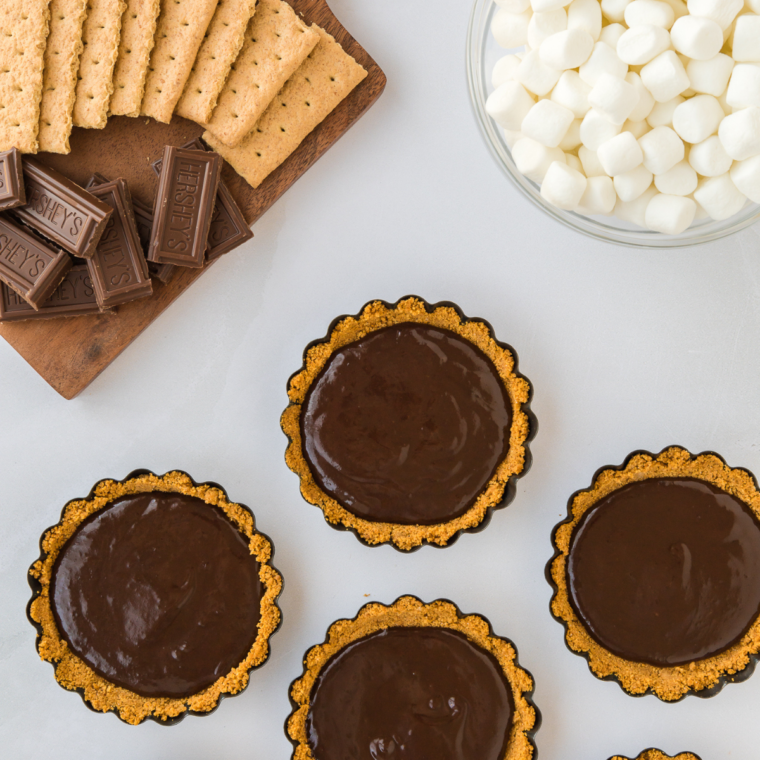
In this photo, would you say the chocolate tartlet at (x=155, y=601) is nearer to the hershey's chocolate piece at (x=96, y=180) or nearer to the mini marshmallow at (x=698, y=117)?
the hershey's chocolate piece at (x=96, y=180)

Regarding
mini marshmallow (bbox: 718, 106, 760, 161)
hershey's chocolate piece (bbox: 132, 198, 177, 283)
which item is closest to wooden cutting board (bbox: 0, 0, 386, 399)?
hershey's chocolate piece (bbox: 132, 198, 177, 283)

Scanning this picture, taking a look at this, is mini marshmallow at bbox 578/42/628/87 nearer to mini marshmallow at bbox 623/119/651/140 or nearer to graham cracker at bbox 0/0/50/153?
mini marshmallow at bbox 623/119/651/140

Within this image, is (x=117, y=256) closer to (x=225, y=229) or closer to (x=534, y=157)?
(x=225, y=229)

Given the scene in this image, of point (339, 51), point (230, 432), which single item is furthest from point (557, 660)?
point (339, 51)

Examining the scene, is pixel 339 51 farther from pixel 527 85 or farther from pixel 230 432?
pixel 230 432

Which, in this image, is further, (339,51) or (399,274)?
(399,274)

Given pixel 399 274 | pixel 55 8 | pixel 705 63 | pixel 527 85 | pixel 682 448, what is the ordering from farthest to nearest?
1. pixel 399 274
2. pixel 682 448
3. pixel 55 8
4. pixel 527 85
5. pixel 705 63

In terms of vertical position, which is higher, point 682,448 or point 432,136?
point 432,136

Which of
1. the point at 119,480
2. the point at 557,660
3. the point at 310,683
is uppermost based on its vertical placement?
the point at 119,480
